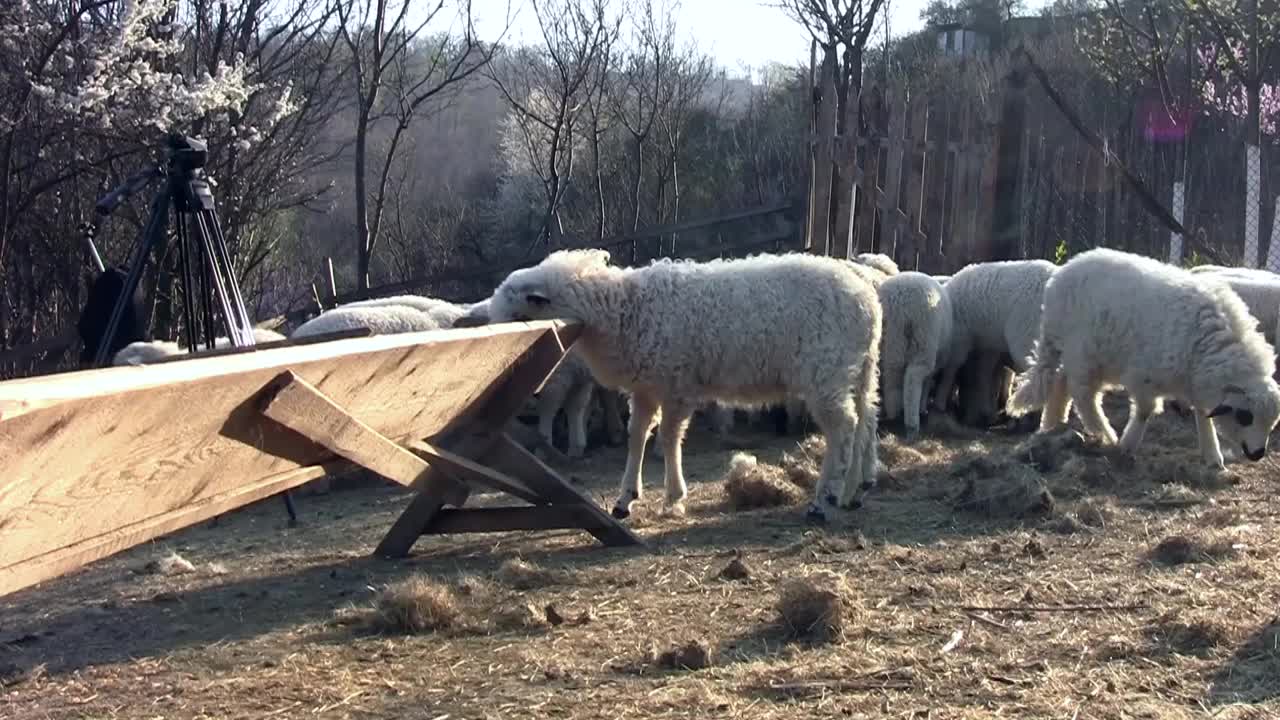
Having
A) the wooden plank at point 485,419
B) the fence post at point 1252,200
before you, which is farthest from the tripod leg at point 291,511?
the fence post at point 1252,200

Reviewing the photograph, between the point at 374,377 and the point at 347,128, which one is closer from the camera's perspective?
the point at 374,377

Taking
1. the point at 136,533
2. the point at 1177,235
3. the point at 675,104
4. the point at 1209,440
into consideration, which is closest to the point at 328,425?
the point at 136,533

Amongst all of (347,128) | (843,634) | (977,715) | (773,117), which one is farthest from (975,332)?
(347,128)

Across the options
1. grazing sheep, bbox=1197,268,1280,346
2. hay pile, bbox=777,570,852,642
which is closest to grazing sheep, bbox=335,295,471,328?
hay pile, bbox=777,570,852,642

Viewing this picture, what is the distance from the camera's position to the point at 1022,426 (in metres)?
12.7

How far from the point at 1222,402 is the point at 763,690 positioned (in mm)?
6031

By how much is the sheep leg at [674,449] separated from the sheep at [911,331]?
3.91 meters

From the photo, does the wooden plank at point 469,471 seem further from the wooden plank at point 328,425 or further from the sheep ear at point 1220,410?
the sheep ear at point 1220,410

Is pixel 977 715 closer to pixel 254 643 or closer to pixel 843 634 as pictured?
pixel 843 634

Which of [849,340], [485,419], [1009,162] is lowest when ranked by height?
[485,419]

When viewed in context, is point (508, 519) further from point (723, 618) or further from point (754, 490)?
point (723, 618)

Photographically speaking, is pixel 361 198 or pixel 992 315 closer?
pixel 992 315

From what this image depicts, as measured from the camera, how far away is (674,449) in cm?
877

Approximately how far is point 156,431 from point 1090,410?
858 cm
